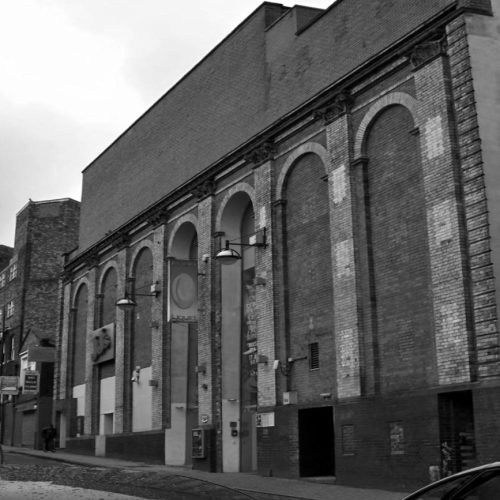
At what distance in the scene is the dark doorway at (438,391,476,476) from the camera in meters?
16.7

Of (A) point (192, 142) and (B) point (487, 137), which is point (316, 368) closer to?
(B) point (487, 137)

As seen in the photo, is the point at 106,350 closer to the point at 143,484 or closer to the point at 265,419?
the point at 265,419

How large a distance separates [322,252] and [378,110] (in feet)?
13.9

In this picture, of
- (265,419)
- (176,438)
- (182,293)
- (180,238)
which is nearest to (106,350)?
(176,438)

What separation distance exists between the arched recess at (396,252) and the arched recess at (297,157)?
163cm

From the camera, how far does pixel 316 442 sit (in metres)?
21.7

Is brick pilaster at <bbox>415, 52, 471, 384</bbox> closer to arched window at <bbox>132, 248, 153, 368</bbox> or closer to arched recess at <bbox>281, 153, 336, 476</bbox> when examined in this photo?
arched recess at <bbox>281, 153, 336, 476</bbox>

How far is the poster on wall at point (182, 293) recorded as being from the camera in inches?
1053

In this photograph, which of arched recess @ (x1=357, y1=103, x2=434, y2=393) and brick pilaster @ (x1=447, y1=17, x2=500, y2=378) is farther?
arched recess @ (x1=357, y1=103, x2=434, y2=393)

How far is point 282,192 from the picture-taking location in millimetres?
23766

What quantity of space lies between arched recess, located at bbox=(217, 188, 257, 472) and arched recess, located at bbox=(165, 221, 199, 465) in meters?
1.27

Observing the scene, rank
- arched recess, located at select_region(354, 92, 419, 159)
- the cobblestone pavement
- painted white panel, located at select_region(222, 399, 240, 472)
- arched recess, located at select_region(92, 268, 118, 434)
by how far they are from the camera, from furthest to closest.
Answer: arched recess, located at select_region(92, 268, 118, 434), painted white panel, located at select_region(222, 399, 240, 472), arched recess, located at select_region(354, 92, 419, 159), the cobblestone pavement

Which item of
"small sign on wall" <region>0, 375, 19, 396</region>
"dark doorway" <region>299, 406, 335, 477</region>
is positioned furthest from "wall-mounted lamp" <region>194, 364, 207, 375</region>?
"small sign on wall" <region>0, 375, 19, 396</region>

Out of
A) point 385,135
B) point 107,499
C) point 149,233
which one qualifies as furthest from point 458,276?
point 149,233
